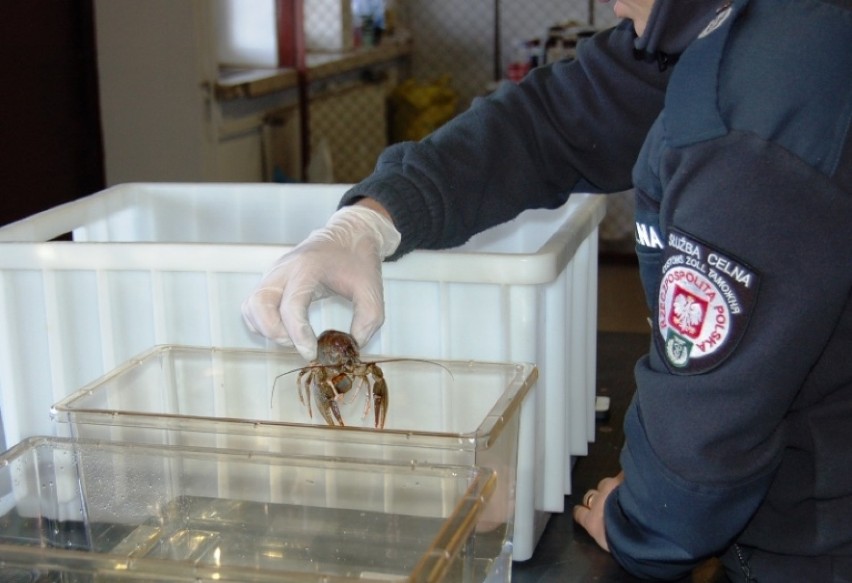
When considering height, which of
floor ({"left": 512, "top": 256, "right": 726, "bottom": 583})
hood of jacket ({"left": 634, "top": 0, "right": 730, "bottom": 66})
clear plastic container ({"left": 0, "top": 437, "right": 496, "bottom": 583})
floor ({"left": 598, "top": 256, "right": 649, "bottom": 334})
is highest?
hood of jacket ({"left": 634, "top": 0, "right": 730, "bottom": 66})

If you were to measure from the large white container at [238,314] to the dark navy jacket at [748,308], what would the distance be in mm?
82

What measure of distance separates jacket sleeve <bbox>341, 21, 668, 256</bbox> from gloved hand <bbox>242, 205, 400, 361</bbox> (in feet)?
0.45

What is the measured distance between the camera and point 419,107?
441cm

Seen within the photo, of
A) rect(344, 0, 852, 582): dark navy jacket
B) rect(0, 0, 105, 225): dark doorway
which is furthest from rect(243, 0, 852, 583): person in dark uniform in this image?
rect(0, 0, 105, 225): dark doorway

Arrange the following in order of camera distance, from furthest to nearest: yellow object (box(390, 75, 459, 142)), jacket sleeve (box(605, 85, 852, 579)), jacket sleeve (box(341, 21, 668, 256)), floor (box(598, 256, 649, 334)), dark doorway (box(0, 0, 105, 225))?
yellow object (box(390, 75, 459, 142)) → floor (box(598, 256, 649, 334)) → dark doorway (box(0, 0, 105, 225)) → jacket sleeve (box(341, 21, 668, 256)) → jacket sleeve (box(605, 85, 852, 579))

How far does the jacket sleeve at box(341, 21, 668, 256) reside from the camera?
1.08 m

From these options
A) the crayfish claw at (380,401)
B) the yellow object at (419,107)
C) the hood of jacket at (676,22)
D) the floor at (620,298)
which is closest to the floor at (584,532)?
the crayfish claw at (380,401)

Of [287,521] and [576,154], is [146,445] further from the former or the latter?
[576,154]

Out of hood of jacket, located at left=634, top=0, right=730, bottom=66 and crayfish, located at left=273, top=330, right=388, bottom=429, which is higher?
hood of jacket, located at left=634, top=0, right=730, bottom=66

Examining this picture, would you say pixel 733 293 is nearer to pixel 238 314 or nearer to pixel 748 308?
pixel 748 308

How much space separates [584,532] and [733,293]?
318 millimetres

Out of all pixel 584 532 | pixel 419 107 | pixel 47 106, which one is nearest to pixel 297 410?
Answer: pixel 584 532

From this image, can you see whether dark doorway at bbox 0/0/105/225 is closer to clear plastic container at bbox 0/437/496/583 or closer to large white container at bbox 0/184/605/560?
large white container at bbox 0/184/605/560

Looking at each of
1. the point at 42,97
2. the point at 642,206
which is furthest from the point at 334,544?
the point at 42,97
